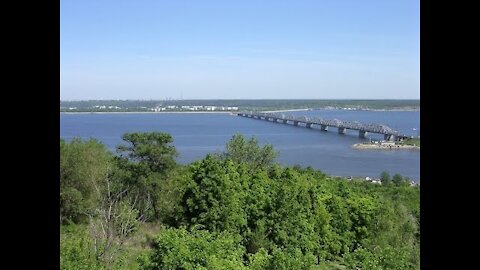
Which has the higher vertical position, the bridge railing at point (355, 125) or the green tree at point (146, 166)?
the bridge railing at point (355, 125)

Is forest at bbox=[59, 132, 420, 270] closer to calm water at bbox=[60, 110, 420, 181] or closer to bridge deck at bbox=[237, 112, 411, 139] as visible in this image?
calm water at bbox=[60, 110, 420, 181]

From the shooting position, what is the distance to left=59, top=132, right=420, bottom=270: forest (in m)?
11.1

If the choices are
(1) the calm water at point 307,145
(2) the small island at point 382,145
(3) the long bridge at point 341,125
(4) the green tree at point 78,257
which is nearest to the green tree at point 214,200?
(4) the green tree at point 78,257

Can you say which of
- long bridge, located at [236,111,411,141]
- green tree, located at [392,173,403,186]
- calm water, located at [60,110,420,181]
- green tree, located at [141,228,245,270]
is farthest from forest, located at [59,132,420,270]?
long bridge, located at [236,111,411,141]

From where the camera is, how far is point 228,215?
1504cm

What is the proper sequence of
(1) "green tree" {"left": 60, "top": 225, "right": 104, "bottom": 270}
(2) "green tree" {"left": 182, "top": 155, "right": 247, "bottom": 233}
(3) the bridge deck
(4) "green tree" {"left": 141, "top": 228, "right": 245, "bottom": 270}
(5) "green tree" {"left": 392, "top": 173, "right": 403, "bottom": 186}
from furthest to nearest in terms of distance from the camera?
(3) the bridge deck
(5) "green tree" {"left": 392, "top": 173, "right": 403, "bottom": 186}
(2) "green tree" {"left": 182, "top": 155, "right": 247, "bottom": 233}
(4) "green tree" {"left": 141, "top": 228, "right": 245, "bottom": 270}
(1) "green tree" {"left": 60, "top": 225, "right": 104, "bottom": 270}

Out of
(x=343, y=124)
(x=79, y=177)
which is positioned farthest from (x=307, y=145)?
(x=79, y=177)

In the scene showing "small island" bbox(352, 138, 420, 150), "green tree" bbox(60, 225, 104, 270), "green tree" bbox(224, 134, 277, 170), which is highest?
"green tree" bbox(224, 134, 277, 170)

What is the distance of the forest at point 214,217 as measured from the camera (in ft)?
36.3

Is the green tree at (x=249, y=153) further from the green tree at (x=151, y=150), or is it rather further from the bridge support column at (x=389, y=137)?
the bridge support column at (x=389, y=137)

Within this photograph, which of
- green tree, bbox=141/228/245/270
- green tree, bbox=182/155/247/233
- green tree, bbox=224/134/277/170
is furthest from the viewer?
green tree, bbox=224/134/277/170
